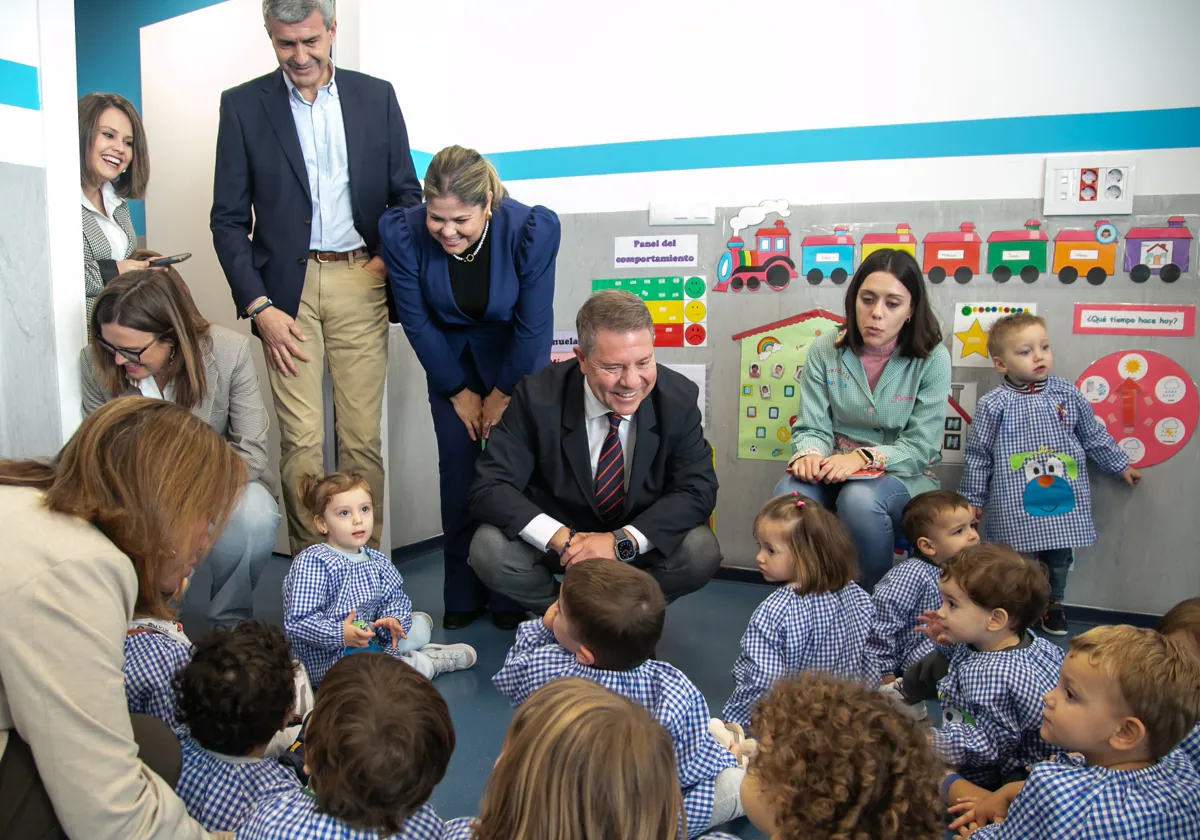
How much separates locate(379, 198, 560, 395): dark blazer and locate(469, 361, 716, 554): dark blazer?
34 centimetres

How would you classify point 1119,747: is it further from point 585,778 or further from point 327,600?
point 327,600

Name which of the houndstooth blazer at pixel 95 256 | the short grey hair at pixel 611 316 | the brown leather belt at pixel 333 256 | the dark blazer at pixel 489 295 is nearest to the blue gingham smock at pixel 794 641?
the short grey hair at pixel 611 316

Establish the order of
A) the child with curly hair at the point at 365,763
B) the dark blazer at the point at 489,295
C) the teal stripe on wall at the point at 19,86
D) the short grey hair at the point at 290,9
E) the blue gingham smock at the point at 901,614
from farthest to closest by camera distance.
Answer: the dark blazer at the point at 489,295
the short grey hair at the point at 290,9
the blue gingham smock at the point at 901,614
the teal stripe on wall at the point at 19,86
the child with curly hair at the point at 365,763

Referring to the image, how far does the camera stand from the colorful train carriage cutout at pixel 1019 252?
3.15 m

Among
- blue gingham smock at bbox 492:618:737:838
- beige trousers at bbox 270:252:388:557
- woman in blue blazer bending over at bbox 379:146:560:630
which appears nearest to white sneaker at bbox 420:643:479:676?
woman in blue blazer bending over at bbox 379:146:560:630

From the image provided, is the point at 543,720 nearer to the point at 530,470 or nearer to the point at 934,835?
the point at 934,835

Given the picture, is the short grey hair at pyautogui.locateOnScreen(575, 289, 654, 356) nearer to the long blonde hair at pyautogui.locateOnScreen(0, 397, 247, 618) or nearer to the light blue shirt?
the light blue shirt

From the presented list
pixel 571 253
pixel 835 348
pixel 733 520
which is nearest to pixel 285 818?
pixel 835 348

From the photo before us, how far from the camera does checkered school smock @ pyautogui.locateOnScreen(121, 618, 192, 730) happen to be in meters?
1.79

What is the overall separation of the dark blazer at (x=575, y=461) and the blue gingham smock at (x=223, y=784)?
102 cm

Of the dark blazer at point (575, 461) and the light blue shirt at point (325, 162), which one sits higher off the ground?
the light blue shirt at point (325, 162)

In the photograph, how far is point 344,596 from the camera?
247cm

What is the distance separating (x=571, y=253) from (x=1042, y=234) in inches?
73.4

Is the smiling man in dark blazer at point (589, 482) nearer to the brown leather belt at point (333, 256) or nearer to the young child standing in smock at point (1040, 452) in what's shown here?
the brown leather belt at point (333, 256)
